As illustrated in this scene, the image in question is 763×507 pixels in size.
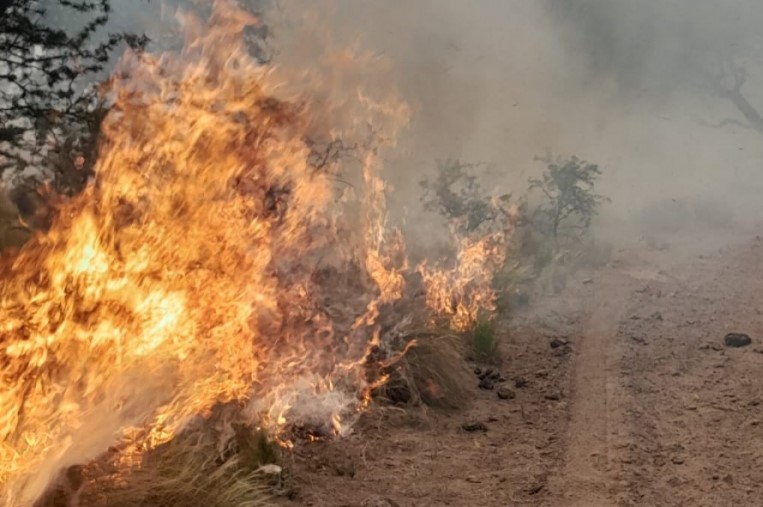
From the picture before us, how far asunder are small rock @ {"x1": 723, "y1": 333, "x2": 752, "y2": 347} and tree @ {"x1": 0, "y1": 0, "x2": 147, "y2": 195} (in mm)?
6280

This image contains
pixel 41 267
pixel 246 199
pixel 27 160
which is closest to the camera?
pixel 41 267

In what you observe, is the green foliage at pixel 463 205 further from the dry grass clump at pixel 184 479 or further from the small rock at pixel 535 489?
the dry grass clump at pixel 184 479

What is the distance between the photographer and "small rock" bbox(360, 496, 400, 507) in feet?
13.1

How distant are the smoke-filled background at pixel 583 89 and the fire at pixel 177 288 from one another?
6632 mm

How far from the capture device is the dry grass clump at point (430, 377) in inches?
218

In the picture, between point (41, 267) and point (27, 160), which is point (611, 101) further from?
point (41, 267)

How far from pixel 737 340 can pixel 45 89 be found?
7251mm

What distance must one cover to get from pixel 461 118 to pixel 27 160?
39.2ft

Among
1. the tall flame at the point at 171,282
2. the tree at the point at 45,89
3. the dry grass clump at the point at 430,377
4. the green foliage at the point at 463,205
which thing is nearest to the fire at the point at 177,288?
the tall flame at the point at 171,282

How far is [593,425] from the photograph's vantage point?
509 centimetres

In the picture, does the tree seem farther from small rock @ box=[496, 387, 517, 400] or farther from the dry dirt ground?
small rock @ box=[496, 387, 517, 400]

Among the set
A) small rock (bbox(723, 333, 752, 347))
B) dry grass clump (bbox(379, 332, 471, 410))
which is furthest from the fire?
small rock (bbox(723, 333, 752, 347))

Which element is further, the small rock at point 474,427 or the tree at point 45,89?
the tree at point 45,89

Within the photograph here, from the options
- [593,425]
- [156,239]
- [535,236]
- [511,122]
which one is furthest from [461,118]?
[156,239]
